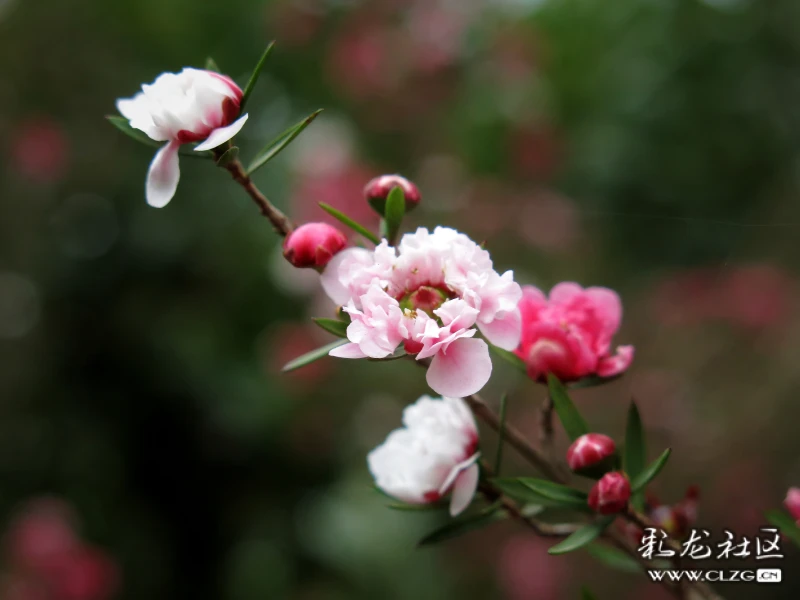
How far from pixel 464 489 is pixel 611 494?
2.8 inches

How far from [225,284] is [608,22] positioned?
1.47m

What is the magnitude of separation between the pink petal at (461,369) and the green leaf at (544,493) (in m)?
0.07

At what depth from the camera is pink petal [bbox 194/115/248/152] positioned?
0.32 m

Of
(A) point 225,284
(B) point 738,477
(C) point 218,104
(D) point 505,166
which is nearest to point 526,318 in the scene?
(C) point 218,104

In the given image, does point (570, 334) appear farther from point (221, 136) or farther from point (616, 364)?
point (221, 136)

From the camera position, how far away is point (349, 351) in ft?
0.97

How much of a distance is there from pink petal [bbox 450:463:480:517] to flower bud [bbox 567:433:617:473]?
0.16 feet

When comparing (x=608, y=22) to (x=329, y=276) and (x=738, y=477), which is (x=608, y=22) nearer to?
(x=738, y=477)

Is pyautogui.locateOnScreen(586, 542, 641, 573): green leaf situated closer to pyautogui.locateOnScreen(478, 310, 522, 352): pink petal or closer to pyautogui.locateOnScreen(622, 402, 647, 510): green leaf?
pyautogui.locateOnScreen(622, 402, 647, 510): green leaf

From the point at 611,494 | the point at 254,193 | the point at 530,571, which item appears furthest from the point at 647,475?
the point at 530,571

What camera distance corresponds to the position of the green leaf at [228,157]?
0.33 m

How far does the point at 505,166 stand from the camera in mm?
2121

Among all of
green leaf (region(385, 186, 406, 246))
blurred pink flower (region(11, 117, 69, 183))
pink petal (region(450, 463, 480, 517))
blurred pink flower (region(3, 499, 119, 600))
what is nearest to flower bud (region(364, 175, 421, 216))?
green leaf (region(385, 186, 406, 246))

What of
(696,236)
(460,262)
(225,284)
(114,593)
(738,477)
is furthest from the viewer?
(225,284)
